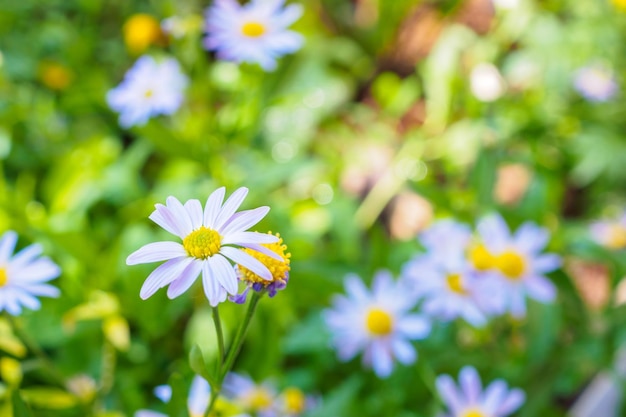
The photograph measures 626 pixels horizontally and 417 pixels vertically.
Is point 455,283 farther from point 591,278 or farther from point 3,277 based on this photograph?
point 591,278

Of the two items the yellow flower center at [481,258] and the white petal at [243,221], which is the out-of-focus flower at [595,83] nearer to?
the yellow flower center at [481,258]

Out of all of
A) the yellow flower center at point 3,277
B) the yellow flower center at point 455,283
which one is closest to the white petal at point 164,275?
the yellow flower center at point 3,277

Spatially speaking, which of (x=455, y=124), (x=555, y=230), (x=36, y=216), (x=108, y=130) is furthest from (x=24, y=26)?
(x=555, y=230)

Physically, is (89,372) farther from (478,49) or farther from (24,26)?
(478,49)

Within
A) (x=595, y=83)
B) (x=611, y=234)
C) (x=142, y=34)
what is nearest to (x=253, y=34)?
(x=142, y=34)

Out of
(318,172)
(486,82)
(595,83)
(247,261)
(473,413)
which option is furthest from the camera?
(486,82)

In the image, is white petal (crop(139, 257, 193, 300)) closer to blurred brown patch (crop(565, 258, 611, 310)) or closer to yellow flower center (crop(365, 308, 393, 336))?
yellow flower center (crop(365, 308, 393, 336))
